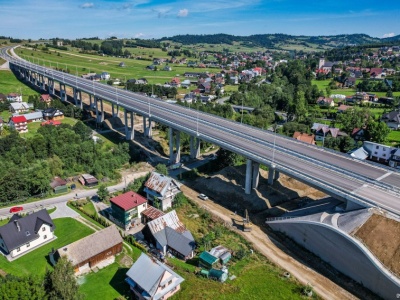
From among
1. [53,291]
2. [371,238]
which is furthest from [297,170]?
[53,291]

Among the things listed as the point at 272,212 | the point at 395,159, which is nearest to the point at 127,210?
the point at 272,212

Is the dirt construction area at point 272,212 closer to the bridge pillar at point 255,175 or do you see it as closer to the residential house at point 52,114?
the bridge pillar at point 255,175

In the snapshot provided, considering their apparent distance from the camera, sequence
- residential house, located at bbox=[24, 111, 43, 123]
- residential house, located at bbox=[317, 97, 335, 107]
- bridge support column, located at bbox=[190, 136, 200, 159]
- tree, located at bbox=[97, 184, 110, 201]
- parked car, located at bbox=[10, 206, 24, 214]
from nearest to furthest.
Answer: parked car, located at bbox=[10, 206, 24, 214]
tree, located at bbox=[97, 184, 110, 201]
bridge support column, located at bbox=[190, 136, 200, 159]
residential house, located at bbox=[24, 111, 43, 123]
residential house, located at bbox=[317, 97, 335, 107]

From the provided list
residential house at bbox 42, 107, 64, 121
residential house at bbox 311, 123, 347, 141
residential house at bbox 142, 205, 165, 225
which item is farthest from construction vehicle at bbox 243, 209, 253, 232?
residential house at bbox 42, 107, 64, 121

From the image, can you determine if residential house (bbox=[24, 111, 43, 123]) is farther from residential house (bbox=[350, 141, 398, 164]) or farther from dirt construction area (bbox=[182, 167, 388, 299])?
residential house (bbox=[350, 141, 398, 164])

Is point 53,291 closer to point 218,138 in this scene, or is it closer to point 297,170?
point 297,170
